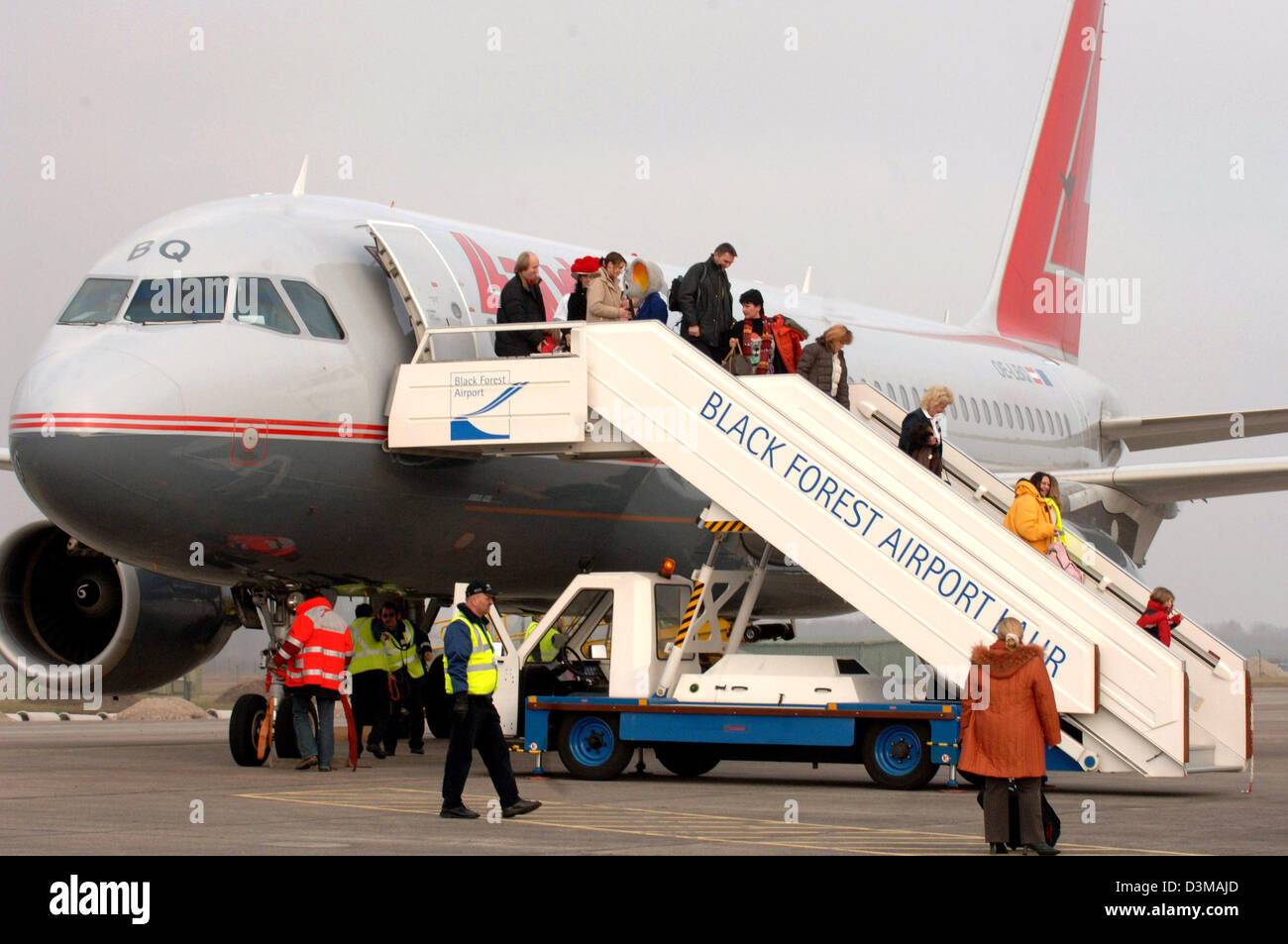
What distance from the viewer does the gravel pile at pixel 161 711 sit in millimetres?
30859

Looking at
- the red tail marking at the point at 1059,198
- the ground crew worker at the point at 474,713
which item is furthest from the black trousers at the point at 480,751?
the red tail marking at the point at 1059,198

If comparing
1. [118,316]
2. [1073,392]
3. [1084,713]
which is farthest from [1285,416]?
[118,316]

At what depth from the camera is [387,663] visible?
16.2m

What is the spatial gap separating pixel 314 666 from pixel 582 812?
369 cm

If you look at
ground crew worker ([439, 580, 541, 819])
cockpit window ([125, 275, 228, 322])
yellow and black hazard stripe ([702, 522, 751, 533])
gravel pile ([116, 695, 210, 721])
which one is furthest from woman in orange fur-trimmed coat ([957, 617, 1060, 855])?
gravel pile ([116, 695, 210, 721])

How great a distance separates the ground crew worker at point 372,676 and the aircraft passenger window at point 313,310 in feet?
10.6

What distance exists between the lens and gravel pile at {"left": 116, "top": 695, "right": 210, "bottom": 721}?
30.9m

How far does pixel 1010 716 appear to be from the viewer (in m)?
8.89

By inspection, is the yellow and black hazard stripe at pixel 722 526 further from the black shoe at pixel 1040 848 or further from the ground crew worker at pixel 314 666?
the black shoe at pixel 1040 848

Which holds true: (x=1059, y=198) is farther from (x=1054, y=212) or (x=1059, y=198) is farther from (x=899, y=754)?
(x=899, y=754)

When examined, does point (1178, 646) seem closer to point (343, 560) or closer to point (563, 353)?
point (563, 353)

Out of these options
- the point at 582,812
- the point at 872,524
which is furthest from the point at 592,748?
the point at 872,524

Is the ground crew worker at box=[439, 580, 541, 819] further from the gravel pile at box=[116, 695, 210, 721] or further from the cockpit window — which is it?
the gravel pile at box=[116, 695, 210, 721]
